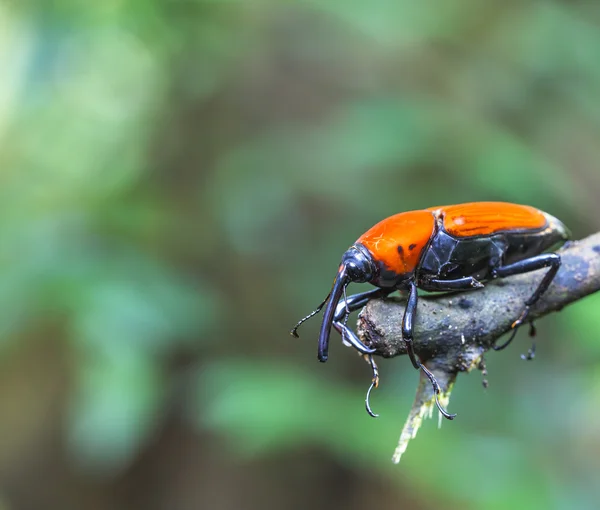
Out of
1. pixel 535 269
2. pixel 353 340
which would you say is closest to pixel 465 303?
pixel 353 340

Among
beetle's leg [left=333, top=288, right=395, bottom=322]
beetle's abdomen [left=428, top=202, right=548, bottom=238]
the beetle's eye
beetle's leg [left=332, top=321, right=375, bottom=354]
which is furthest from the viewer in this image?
beetle's abdomen [left=428, top=202, right=548, bottom=238]

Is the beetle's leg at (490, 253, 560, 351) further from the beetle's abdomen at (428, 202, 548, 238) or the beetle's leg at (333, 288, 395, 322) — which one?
the beetle's leg at (333, 288, 395, 322)

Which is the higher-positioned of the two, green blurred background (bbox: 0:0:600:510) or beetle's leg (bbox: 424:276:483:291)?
beetle's leg (bbox: 424:276:483:291)

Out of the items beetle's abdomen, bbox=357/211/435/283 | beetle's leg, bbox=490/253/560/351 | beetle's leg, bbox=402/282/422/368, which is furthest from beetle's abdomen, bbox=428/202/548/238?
beetle's leg, bbox=402/282/422/368

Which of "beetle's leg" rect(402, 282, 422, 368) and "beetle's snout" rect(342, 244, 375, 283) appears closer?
"beetle's leg" rect(402, 282, 422, 368)

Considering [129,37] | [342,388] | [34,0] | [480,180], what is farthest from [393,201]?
[34,0]

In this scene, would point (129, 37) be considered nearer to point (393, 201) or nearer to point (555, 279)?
point (393, 201)

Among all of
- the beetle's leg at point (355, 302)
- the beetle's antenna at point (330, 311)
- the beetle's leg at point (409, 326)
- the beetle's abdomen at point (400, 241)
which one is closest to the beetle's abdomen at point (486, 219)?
the beetle's abdomen at point (400, 241)
